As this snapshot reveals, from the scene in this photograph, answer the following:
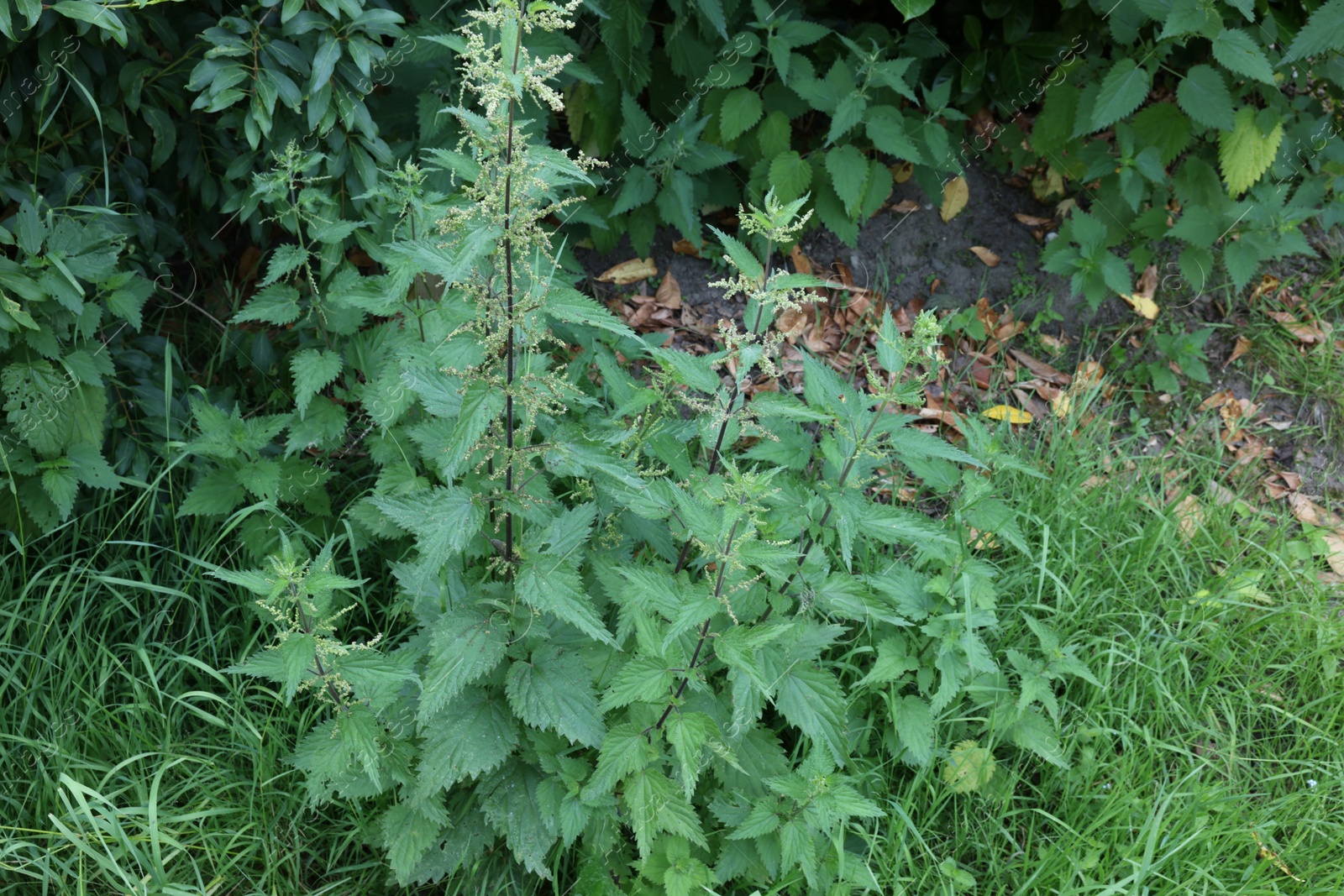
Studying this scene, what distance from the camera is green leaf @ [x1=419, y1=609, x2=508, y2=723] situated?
1.81 m

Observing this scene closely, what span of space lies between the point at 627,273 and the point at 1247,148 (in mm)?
2294

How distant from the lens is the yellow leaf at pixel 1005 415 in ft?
11.4

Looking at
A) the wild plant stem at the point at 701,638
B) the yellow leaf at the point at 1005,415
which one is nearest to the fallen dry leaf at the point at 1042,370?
the yellow leaf at the point at 1005,415

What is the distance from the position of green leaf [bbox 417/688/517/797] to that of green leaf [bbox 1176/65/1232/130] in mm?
3072

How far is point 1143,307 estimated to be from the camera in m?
3.86

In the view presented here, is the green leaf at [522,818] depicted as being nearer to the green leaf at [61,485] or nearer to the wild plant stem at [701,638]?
the wild plant stem at [701,638]

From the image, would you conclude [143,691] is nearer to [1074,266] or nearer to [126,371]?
[126,371]

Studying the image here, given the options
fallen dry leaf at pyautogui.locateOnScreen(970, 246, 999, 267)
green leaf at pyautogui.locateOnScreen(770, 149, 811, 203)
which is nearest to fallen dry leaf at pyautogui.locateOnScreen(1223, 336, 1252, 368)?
fallen dry leaf at pyautogui.locateOnScreen(970, 246, 999, 267)

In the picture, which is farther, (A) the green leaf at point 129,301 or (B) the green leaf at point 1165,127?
(B) the green leaf at point 1165,127

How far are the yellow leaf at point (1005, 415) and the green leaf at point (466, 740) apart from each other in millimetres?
2138

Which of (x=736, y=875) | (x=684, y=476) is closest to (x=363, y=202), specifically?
(x=684, y=476)

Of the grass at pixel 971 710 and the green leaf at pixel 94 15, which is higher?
the green leaf at pixel 94 15

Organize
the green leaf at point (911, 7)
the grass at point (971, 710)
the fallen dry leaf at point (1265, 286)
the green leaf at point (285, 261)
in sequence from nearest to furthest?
1. the grass at point (971, 710)
2. the green leaf at point (285, 261)
3. the green leaf at point (911, 7)
4. the fallen dry leaf at point (1265, 286)

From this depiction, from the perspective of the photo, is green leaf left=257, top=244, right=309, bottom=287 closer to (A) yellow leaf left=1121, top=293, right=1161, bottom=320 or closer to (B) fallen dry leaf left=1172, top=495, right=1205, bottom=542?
(B) fallen dry leaf left=1172, top=495, right=1205, bottom=542
